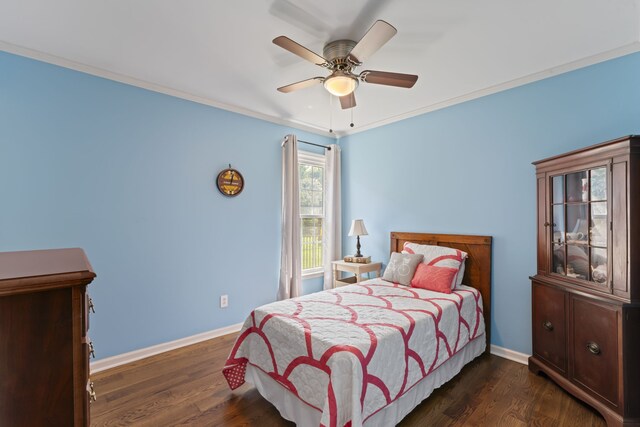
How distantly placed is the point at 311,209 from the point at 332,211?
1.00 feet

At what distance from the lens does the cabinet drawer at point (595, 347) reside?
6.04ft

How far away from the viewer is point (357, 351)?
1.60 m

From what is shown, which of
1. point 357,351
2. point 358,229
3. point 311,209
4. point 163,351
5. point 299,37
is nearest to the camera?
point 357,351

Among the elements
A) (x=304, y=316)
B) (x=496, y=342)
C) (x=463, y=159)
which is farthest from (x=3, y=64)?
(x=496, y=342)

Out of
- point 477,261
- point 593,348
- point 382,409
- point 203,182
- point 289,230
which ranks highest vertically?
point 203,182

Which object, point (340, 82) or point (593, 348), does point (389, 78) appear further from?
point (593, 348)

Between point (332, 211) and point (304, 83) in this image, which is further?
point (332, 211)

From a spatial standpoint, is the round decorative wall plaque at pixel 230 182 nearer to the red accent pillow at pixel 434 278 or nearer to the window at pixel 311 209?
the window at pixel 311 209

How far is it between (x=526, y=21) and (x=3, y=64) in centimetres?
364

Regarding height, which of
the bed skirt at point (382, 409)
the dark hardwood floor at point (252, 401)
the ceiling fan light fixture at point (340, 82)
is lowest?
the dark hardwood floor at point (252, 401)

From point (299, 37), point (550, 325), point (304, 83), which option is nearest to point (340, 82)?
point (304, 83)

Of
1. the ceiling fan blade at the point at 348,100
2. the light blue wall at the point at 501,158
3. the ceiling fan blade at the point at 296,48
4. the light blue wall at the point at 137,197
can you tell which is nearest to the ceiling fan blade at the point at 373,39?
the ceiling fan blade at the point at 296,48

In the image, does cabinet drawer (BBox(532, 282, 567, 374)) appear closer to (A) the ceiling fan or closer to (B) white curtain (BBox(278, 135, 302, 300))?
(A) the ceiling fan

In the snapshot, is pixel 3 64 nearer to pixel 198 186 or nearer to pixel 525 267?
pixel 198 186
